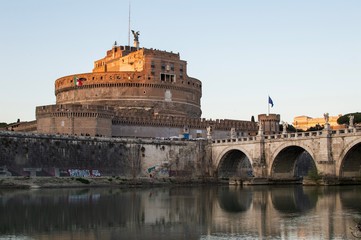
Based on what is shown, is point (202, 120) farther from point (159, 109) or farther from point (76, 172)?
point (76, 172)

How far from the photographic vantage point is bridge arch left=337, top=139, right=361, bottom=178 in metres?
51.4

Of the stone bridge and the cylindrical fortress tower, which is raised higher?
the cylindrical fortress tower

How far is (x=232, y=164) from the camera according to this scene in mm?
70375

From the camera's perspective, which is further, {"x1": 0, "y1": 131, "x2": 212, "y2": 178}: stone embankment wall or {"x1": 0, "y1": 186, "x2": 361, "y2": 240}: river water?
{"x1": 0, "y1": 131, "x2": 212, "y2": 178}: stone embankment wall

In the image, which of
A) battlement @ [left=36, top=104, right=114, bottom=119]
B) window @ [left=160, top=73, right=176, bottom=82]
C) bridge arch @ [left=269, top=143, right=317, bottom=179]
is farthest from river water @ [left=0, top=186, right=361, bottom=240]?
window @ [left=160, top=73, right=176, bottom=82]

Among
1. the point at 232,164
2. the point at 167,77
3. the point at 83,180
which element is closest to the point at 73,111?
the point at 83,180

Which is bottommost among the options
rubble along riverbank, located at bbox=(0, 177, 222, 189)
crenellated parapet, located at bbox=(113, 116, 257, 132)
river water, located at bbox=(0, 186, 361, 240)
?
river water, located at bbox=(0, 186, 361, 240)

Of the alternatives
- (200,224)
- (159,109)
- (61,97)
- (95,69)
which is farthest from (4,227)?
(95,69)

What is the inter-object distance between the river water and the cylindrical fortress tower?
37557 mm

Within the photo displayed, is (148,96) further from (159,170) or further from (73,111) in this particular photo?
(159,170)

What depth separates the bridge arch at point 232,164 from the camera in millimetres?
68375

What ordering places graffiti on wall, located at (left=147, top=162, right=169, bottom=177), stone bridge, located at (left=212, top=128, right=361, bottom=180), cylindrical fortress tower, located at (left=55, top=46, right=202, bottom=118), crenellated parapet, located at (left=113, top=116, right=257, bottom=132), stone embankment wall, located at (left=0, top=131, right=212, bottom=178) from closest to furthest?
1. stone bridge, located at (left=212, top=128, right=361, bottom=180)
2. stone embankment wall, located at (left=0, top=131, right=212, bottom=178)
3. graffiti on wall, located at (left=147, top=162, right=169, bottom=177)
4. crenellated parapet, located at (left=113, top=116, right=257, bottom=132)
5. cylindrical fortress tower, located at (left=55, top=46, right=202, bottom=118)

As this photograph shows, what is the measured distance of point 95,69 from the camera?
312 ft

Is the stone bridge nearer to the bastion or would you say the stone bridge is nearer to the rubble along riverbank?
the bastion
